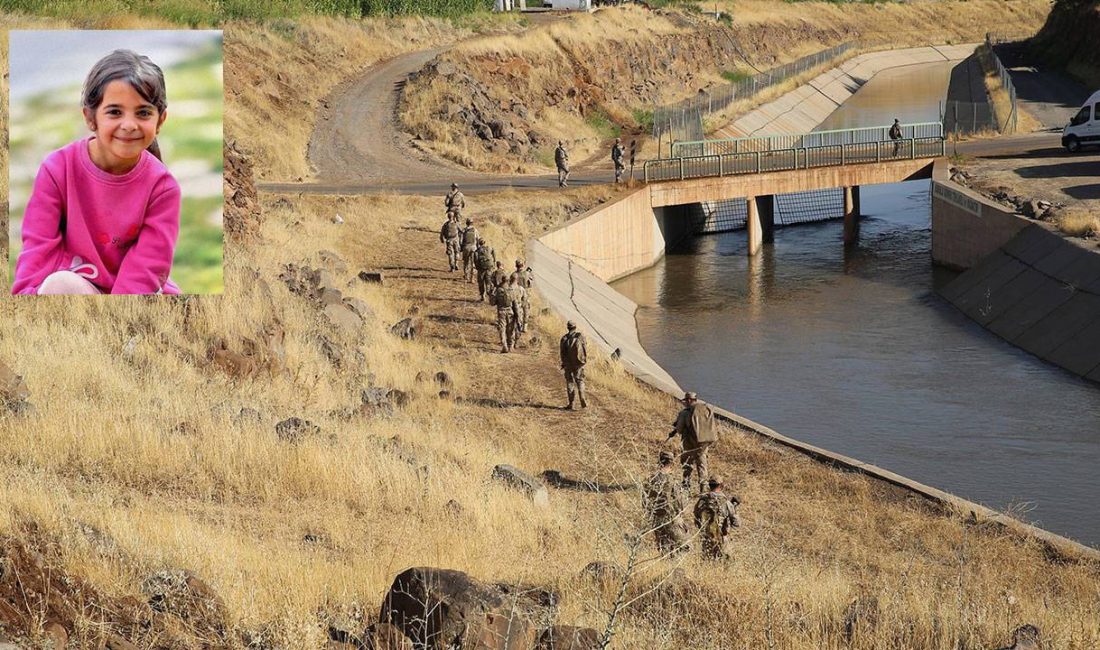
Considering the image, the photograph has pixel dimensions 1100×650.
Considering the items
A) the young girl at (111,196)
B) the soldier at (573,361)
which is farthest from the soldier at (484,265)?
the young girl at (111,196)

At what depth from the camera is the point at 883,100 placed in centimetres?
9706

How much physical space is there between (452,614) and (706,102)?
210 feet

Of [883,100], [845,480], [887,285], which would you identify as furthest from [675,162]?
[883,100]

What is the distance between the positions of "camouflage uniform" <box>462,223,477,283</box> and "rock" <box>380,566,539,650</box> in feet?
67.6

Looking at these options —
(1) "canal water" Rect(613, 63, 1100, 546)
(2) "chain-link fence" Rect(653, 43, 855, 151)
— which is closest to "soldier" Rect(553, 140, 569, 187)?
(1) "canal water" Rect(613, 63, 1100, 546)

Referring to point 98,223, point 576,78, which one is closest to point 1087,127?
point 576,78

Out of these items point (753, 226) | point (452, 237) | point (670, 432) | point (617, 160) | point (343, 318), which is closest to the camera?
point (670, 432)

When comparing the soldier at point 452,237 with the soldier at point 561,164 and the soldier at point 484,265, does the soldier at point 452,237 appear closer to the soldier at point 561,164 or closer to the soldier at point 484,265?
the soldier at point 484,265

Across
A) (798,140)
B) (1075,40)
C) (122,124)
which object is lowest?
(798,140)

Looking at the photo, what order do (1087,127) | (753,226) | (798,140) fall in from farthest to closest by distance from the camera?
(798,140) → (1087,127) → (753,226)

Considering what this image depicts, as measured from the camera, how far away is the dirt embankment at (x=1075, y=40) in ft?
281

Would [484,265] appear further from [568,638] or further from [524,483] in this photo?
[568,638]

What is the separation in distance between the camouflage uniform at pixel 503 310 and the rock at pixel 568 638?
51.6 feet

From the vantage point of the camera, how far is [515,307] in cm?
2512
